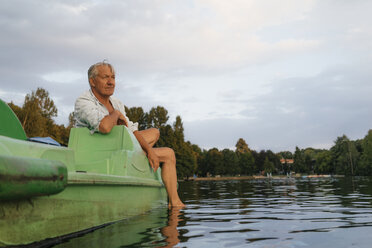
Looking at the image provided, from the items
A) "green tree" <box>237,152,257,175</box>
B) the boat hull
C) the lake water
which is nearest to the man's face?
the boat hull

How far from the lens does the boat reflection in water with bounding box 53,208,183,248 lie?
8.39 feet

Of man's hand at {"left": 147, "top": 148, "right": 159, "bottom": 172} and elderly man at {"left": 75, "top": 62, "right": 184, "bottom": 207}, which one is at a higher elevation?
elderly man at {"left": 75, "top": 62, "right": 184, "bottom": 207}

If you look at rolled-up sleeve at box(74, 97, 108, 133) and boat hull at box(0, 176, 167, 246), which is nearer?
boat hull at box(0, 176, 167, 246)

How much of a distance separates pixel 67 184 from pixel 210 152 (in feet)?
299

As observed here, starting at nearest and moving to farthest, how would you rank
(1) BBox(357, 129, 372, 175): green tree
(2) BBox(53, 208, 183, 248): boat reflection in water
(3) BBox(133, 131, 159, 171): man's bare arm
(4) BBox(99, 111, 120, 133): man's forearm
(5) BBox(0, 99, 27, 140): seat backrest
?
(2) BBox(53, 208, 183, 248): boat reflection in water, (5) BBox(0, 99, 27, 140): seat backrest, (4) BBox(99, 111, 120, 133): man's forearm, (3) BBox(133, 131, 159, 171): man's bare arm, (1) BBox(357, 129, 372, 175): green tree

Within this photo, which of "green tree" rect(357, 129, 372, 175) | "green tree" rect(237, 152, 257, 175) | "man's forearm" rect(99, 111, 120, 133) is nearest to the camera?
"man's forearm" rect(99, 111, 120, 133)

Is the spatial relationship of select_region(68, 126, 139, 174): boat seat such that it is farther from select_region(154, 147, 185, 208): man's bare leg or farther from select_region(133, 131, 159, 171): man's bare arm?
select_region(154, 147, 185, 208): man's bare leg

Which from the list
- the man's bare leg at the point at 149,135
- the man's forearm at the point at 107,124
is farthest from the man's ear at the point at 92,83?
the man's bare leg at the point at 149,135

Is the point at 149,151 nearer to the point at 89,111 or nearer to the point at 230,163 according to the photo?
the point at 89,111

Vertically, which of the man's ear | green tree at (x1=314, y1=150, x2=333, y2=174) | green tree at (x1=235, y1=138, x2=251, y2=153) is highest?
green tree at (x1=235, y1=138, x2=251, y2=153)

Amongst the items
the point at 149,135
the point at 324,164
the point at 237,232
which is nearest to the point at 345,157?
the point at 324,164

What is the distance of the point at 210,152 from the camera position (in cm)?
9312

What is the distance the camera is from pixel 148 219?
3977mm

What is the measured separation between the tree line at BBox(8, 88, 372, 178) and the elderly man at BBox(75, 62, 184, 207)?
25.8 metres
